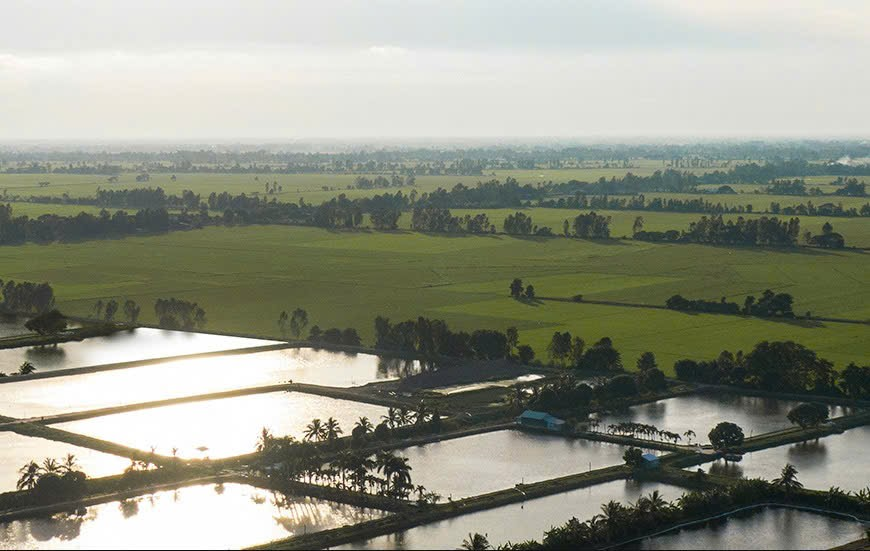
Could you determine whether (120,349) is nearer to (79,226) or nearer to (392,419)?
(392,419)

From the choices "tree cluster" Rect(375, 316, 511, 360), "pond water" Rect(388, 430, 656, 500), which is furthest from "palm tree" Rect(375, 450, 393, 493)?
"tree cluster" Rect(375, 316, 511, 360)

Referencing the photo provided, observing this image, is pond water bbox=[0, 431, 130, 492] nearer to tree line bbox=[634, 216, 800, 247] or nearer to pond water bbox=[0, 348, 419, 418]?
pond water bbox=[0, 348, 419, 418]

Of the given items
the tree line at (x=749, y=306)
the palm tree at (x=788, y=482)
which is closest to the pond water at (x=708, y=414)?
the palm tree at (x=788, y=482)

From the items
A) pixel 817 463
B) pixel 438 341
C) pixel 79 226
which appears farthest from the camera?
pixel 79 226

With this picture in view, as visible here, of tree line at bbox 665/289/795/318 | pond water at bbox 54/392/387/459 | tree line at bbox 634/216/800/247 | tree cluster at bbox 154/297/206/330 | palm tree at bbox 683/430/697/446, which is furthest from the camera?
tree line at bbox 634/216/800/247

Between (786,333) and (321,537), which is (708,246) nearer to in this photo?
(786,333)

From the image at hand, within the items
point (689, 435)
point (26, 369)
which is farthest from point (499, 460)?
point (26, 369)
